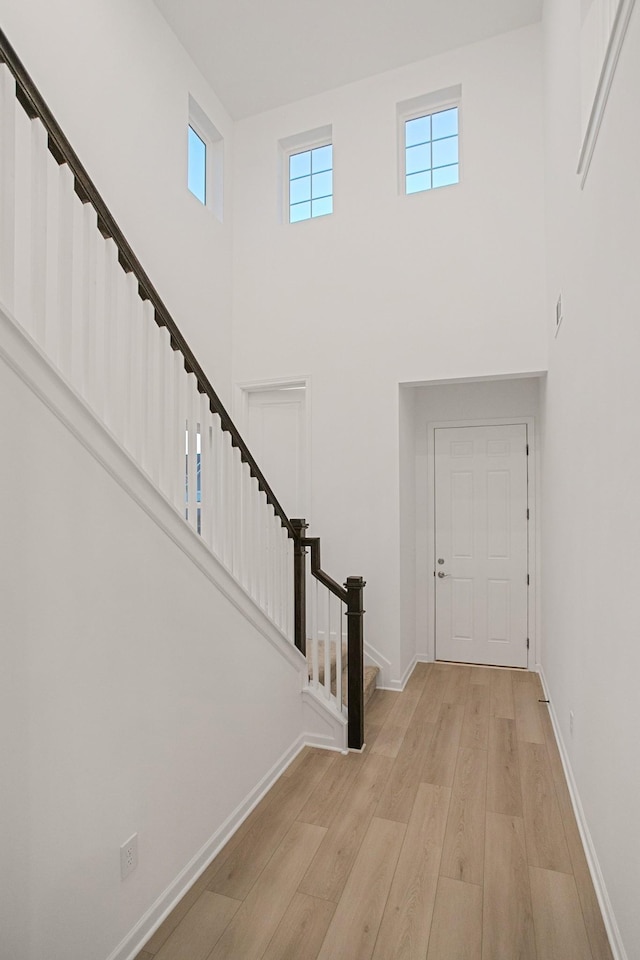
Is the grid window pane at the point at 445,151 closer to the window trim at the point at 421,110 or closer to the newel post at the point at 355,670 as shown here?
the window trim at the point at 421,110

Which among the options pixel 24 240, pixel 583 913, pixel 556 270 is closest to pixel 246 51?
pixel 24 240

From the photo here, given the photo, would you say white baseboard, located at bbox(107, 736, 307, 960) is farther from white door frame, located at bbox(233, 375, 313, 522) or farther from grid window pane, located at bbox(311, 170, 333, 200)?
grid window pane, located at bbox(311, 170, 333, 200)

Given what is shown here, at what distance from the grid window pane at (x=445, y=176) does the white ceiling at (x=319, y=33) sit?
873mm

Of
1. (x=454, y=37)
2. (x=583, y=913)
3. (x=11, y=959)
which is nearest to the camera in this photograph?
(x=11, y=959)

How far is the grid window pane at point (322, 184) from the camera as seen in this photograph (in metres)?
4.67

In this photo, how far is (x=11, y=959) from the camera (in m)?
1.30

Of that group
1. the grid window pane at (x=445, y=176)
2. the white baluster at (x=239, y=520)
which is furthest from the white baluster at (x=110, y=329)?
the grid window pane at (x=445, y=176)

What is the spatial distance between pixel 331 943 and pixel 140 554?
4.84 feet

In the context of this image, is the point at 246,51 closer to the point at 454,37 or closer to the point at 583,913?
the point at 454,37

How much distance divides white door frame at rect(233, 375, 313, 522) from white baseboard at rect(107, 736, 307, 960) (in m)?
2.23

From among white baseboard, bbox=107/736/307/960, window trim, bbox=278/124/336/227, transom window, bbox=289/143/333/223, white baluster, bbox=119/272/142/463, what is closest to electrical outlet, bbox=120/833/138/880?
white baseboard, bbox=107/736/307/960

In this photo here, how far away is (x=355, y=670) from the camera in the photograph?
3.09 m

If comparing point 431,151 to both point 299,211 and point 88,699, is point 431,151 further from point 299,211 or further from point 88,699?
point 88,699

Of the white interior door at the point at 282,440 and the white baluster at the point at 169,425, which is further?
the white interior door at the point at 282,440
